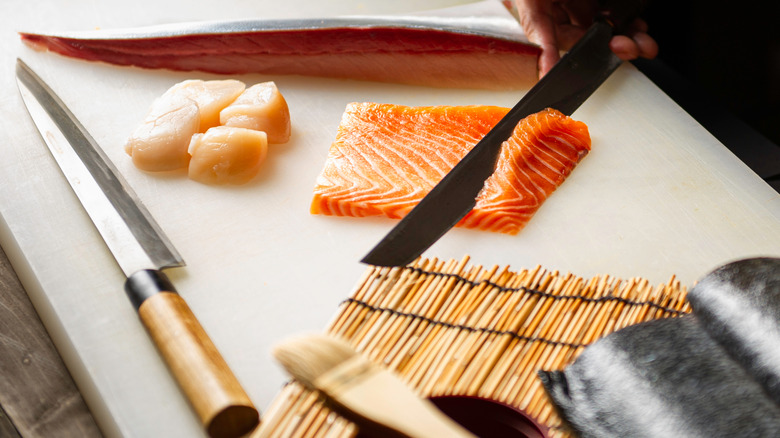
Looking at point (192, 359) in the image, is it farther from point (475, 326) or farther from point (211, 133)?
point (211, 133)

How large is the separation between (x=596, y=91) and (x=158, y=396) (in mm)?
1778

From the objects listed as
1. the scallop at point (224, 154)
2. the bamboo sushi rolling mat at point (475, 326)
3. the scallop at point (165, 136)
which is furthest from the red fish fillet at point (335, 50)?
the bamboo sushi rolling mat at point (475, 326)

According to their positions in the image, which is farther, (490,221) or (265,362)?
(490,221)

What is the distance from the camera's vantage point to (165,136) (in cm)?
203

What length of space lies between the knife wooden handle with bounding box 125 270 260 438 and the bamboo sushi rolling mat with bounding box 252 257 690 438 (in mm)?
67

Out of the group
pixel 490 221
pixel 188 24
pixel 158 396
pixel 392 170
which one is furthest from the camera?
pixel 188 24

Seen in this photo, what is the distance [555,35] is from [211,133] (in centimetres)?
137

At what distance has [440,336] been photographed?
1.53 metres

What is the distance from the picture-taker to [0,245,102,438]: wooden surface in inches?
64.2

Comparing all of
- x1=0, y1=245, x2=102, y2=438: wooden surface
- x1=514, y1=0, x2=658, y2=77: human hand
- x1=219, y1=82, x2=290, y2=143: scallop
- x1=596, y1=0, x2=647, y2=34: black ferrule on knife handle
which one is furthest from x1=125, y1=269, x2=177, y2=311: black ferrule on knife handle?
x1=596, y1=0, x2=647, y2=34: black ferrule on knife handle

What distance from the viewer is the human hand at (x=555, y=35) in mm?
2494

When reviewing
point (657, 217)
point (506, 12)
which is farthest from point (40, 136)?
point (657, 217)

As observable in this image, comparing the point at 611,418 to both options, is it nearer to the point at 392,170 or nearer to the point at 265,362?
the point at 265,362

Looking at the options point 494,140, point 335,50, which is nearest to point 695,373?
point 494,140
